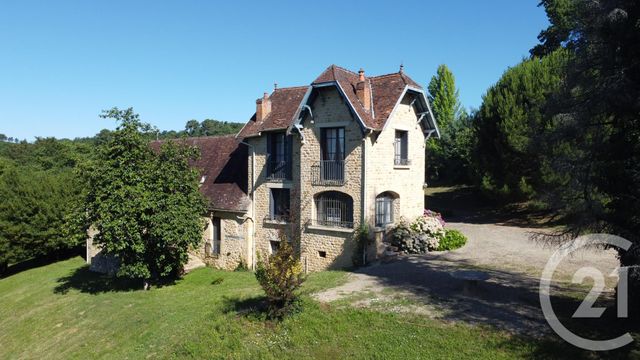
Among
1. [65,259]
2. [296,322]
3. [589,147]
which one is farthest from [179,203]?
[65,259]

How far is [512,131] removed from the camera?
25422mm

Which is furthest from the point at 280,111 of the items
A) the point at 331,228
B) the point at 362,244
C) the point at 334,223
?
the point at 362,244

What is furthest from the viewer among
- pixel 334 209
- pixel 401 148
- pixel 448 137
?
pixel 448 137

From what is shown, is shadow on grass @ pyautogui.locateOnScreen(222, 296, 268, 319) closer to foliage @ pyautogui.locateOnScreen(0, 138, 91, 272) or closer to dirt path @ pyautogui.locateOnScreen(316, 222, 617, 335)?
dirt path @ pyautogui.locateOnScreen(316, 222, 617, 335)

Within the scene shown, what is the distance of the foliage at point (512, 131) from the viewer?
25328 mm

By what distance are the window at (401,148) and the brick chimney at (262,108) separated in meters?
7.16

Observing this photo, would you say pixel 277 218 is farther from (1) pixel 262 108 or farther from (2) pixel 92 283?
(2) pixel 92 283

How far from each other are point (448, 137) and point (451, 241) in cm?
2168

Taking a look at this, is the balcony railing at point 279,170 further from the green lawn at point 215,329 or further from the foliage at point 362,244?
the green lawn at point 215,329

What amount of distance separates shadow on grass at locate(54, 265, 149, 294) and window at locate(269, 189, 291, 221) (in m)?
7.50

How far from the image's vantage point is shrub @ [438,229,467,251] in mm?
19922

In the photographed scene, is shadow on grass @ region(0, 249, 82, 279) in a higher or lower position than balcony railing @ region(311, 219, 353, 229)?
lower

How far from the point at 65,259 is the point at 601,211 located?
3558 centimetres
